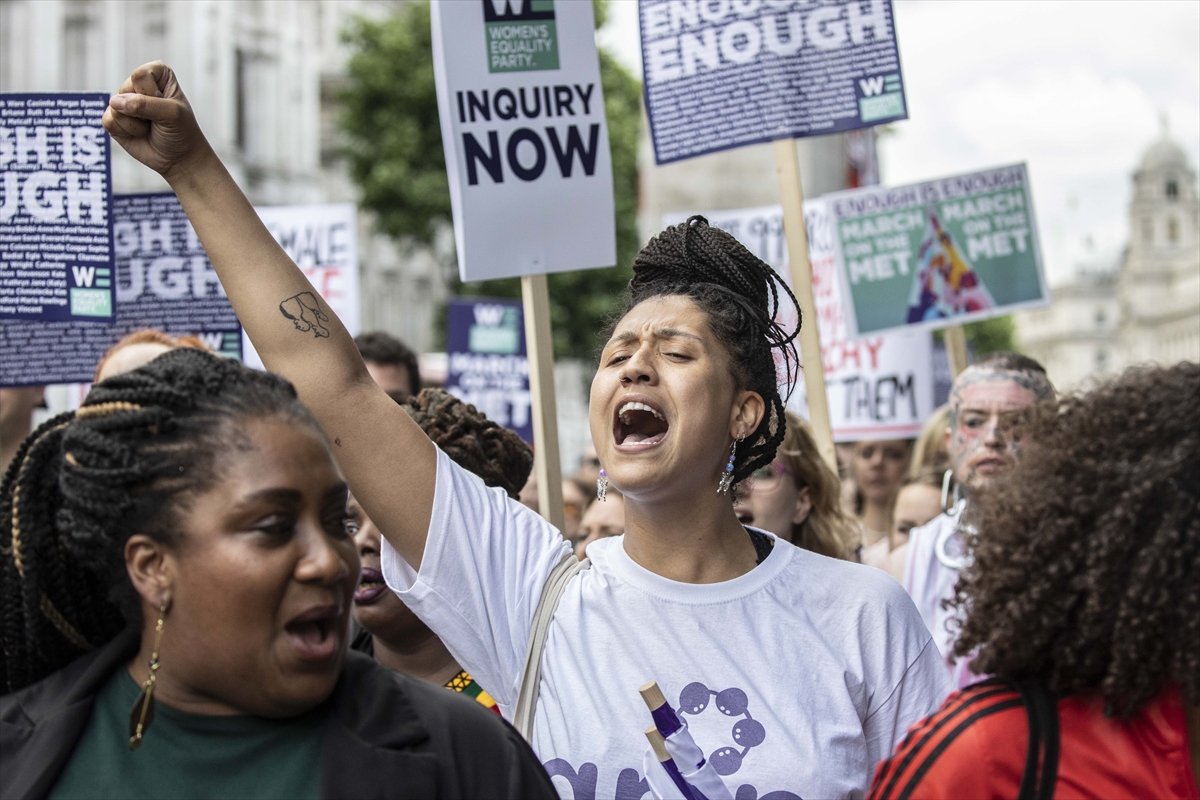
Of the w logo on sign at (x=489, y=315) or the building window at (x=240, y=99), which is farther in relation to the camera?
the building window at (x=240, y=99)

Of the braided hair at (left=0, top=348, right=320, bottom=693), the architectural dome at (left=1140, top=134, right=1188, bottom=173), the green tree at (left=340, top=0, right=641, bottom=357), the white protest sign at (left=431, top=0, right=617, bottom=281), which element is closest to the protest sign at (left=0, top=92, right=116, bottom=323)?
the white protest sign at (left=431, top=0, right=617, bottom=281)

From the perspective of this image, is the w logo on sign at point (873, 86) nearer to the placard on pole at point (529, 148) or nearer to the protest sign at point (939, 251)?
the placard on pole at point (529, 148)

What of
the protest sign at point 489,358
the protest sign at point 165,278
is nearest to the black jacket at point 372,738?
the protest sign at point 165,278

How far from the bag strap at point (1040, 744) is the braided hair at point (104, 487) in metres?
1.06

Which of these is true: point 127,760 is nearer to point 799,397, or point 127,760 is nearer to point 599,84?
point 599,84

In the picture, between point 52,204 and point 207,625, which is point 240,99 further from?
point 207,625

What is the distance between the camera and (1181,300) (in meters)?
118

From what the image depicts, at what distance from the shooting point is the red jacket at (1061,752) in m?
1.84

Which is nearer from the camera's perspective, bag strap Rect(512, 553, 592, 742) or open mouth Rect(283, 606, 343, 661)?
open mouth Rect(283, 606, 343, 661)

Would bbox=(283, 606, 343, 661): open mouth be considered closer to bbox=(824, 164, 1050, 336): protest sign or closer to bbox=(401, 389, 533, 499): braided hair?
bbox=(401, 389, 533, 499): braided hair

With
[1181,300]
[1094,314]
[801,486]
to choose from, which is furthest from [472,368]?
[1094,314]

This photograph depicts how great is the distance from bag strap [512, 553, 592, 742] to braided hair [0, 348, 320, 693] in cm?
68

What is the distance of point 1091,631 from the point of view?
188 cm

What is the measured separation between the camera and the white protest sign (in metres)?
3.83
